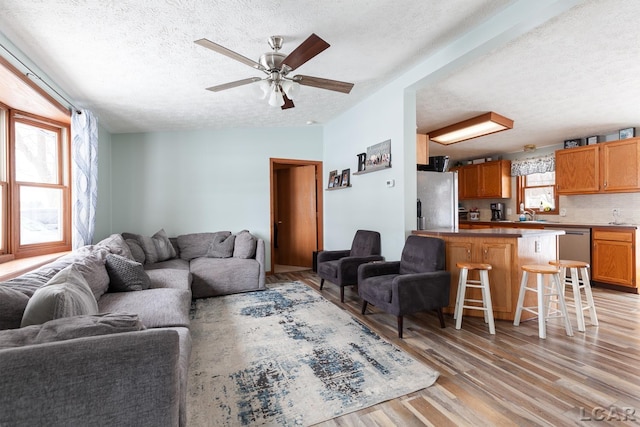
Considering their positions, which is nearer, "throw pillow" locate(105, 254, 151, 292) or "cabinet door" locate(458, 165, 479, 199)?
"throw pillow" locate(105, 254, 151, 292)

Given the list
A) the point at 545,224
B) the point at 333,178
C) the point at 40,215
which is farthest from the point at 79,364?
the point at 545,224

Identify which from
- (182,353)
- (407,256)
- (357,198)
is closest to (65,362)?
(182,353)

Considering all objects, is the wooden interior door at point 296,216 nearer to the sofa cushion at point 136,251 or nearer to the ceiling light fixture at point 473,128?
the ceiling light fixture at point 473,128

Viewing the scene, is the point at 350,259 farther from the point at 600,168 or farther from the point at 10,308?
the point at 600,168

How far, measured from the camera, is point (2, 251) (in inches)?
105

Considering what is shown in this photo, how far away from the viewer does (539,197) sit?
6.02m

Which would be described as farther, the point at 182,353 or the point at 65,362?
the point at 182,353

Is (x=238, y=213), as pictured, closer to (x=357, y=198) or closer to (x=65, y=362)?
(x=357, y=198)

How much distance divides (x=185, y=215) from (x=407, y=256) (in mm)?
3592

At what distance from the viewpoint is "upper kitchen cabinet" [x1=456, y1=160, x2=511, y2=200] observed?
20.8ft

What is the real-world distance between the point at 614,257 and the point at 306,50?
5.08 metres

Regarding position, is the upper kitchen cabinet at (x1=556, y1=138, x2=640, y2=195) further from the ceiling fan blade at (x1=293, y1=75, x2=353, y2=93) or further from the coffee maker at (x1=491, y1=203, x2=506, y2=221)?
the ceiling fan blade at (x1=293, y1=75, x2=353, y2=93)

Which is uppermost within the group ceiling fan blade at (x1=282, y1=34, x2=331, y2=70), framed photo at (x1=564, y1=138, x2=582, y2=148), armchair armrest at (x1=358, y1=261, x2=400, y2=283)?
framed photo at (x1=564, y1=138, x2=582, y2=148)

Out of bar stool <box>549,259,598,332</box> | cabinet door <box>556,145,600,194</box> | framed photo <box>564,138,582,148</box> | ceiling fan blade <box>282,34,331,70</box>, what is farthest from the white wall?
framed photo <box>564,138,582,148</box>
